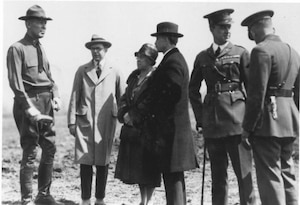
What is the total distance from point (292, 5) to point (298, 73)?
1367 millimetres

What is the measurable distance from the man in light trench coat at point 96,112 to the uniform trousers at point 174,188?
105cm

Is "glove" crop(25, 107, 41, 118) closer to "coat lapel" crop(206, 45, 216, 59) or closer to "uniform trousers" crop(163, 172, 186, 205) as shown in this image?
"uniform trousers" crop(163, 172, 186, 205)

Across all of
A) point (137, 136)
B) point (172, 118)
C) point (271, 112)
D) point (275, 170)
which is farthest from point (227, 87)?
point (137, 136)

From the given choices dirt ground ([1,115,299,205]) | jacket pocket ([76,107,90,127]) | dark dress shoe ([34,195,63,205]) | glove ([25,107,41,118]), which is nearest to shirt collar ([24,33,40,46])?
glove ([25,107,41,118])

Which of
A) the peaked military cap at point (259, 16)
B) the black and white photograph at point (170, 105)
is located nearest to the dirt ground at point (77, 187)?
the black and white photograph at point (170, 105)

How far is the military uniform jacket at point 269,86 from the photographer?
3.96 m

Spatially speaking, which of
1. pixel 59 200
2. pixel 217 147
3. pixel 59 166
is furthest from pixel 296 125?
pixel 59 166

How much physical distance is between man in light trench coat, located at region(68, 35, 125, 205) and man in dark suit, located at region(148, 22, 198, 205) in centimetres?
97

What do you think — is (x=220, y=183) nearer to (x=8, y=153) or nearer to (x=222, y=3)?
(x=222, y=3)

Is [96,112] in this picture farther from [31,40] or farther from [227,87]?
[227,87]

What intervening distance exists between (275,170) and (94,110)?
2.23 meters

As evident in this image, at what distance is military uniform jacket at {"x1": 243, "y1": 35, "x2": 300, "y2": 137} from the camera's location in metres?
3.96

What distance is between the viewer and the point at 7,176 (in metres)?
6.69

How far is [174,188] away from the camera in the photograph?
423 centimetres
